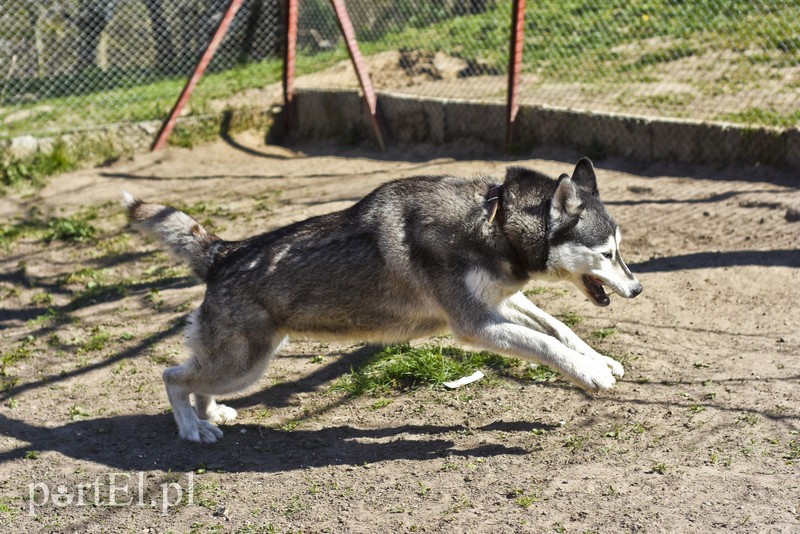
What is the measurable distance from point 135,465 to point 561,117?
20.5 feet

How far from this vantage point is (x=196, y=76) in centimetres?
1141

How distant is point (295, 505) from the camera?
4.43 m

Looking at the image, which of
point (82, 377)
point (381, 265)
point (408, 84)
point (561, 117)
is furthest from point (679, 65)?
point (82, 377)

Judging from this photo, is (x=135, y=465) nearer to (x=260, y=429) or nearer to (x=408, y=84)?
(x=260, y=429)

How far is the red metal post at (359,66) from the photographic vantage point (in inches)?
435

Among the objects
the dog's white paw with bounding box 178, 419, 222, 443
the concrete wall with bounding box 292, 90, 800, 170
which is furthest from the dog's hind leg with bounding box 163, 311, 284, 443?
the concrete wall with bounding box 292, 90, 800, 170

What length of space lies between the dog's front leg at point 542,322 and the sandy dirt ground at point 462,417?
8.2 inches

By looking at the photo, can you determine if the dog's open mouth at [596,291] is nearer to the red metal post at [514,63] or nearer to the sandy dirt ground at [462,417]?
the sandy dirt ground at [462,417]

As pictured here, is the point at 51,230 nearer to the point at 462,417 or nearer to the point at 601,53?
the point at 462,417

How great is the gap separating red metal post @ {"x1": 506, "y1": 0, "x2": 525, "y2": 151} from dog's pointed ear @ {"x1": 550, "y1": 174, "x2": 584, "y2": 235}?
514 centimetres

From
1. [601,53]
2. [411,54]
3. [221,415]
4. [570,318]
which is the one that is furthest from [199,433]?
[411,54]

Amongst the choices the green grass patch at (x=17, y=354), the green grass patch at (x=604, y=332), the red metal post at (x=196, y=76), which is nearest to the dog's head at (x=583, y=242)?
the green grass patch at (x=604, y=332)

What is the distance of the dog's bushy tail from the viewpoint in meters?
5.29

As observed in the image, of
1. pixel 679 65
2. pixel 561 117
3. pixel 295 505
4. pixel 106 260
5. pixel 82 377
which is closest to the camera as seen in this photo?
pixel 295 505
